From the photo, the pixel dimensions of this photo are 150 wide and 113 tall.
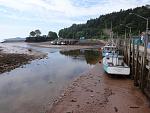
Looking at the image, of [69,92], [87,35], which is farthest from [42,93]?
[87,35]

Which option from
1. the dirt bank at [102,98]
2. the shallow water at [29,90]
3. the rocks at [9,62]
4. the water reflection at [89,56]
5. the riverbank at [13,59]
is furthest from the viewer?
the water reflection at [89,56]

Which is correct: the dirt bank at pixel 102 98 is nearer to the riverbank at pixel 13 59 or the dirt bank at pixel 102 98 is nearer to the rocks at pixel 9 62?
the rocks at pixel 9 62

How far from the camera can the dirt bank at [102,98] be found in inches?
784

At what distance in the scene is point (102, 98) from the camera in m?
23.1

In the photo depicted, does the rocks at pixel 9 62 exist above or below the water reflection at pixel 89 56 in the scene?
above

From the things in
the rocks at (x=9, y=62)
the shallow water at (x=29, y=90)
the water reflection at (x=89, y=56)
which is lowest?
the water reflection at (x=89, y=56)

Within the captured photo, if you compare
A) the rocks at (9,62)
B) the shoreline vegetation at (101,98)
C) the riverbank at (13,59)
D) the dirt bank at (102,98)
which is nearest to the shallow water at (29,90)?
the shoreline vegetation at (101,98)

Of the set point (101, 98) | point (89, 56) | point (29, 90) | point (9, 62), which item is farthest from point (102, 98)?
point (89, 56)

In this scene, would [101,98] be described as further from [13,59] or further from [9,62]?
[13,59]

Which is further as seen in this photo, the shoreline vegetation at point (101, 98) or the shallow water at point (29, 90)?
the shallow water at point (29, 90)

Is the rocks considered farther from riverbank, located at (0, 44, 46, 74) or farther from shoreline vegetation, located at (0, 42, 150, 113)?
shoreline vegetation, located at (0, 42, 150, 113)

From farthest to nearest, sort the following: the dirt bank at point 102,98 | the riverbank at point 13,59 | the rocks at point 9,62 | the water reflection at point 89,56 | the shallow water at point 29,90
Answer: the water reflection at point 89,56, the riverbank at point 13,59, the rocks at point 9,62, the shallow water at point 29,90, the dirt bank at point 102,98

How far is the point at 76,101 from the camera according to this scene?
22156 millimetres

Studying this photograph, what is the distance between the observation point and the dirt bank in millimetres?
19922
